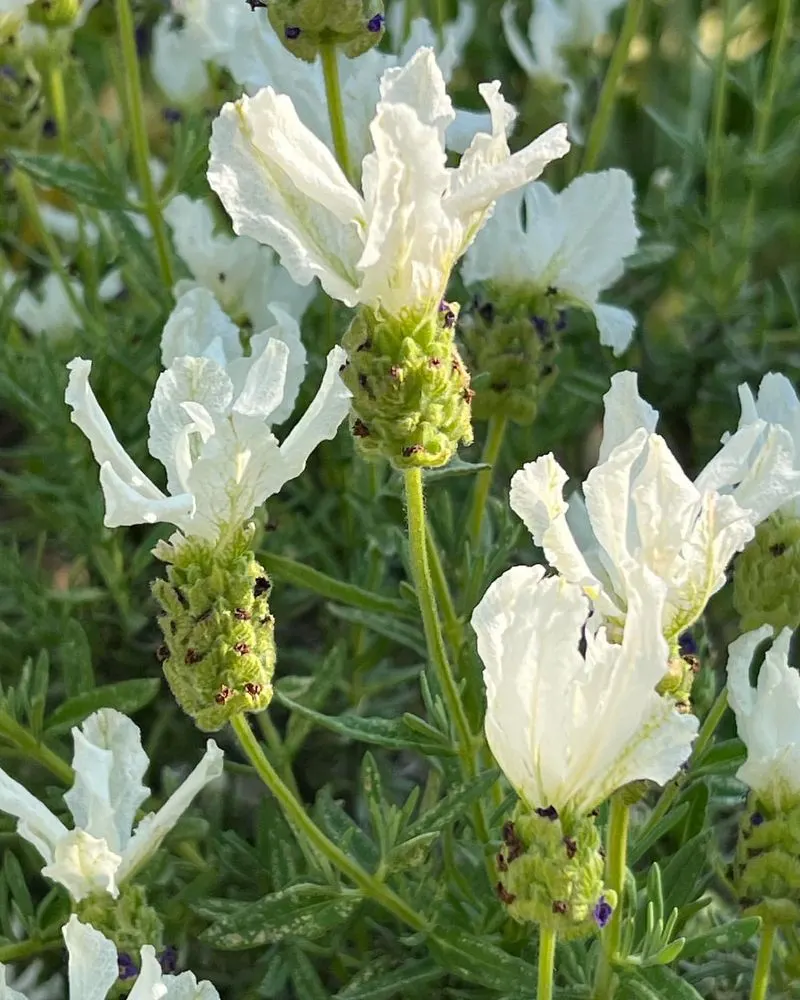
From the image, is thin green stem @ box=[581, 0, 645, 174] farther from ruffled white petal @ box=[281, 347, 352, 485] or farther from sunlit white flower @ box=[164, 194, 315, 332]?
ruffled white petal @ box=[281, 347, 352, 485]

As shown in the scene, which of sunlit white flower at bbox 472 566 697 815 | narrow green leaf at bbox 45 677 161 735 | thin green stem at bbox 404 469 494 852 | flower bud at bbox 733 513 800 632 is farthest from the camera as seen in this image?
narrow green leaf at bbox 45 677 161 735

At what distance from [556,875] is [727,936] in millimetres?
155

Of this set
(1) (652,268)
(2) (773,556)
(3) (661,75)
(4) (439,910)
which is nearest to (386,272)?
(2) (773,556)

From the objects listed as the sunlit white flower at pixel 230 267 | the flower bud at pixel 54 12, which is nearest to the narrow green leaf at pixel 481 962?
the sunlit white flower at pixel 230 267

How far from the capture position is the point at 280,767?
944mm

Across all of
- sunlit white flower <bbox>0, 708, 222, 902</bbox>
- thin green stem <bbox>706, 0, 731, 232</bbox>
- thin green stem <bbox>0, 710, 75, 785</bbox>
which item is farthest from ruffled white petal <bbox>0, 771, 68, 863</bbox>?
thin green stem <bbox>706, 0, 731, 232</bbox>

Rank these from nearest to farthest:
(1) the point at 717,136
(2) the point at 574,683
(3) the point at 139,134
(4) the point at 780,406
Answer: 1. (2) the point at 574,683
2. (4) the point at 780,406
3. (3) the point at 139,134
4. (1) the point at 717,136

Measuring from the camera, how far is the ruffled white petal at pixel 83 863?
70cm

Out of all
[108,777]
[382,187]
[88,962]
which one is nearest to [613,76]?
[382,187]

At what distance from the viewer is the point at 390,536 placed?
102cm

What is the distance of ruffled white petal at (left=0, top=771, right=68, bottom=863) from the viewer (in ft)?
2.32

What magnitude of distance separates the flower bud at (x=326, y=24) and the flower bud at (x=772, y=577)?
36 cm

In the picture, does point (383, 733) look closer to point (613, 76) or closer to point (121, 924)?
point (121, 924)

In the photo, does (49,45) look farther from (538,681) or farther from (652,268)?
(538,681)
